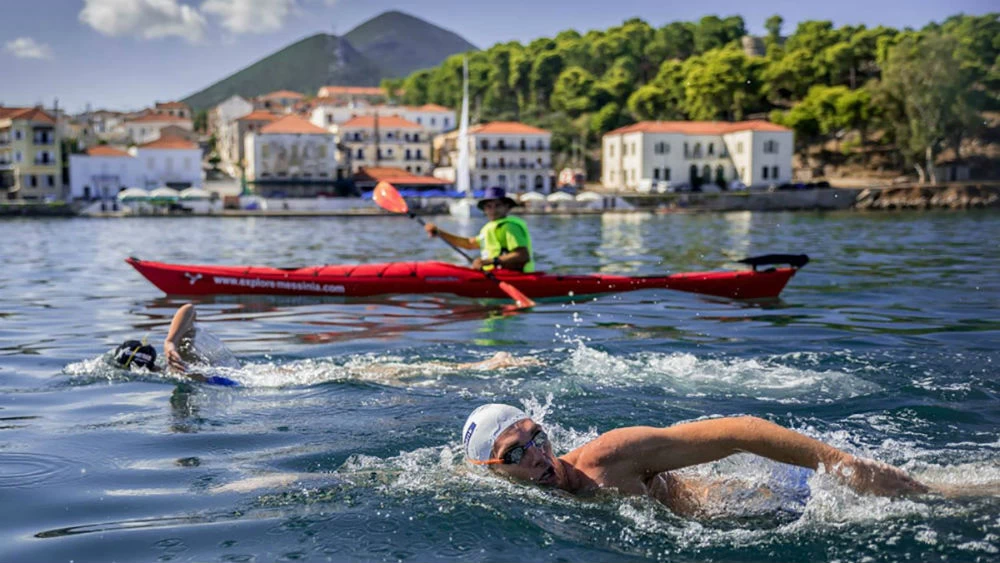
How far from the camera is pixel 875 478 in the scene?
4.41m

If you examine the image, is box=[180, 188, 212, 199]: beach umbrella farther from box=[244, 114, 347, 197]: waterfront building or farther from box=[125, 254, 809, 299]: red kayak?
box=[125, 254, 809, 299]: red kayak

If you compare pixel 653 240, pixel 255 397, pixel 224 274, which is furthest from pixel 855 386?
pixel 653 240

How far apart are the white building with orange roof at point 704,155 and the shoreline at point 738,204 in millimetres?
7971

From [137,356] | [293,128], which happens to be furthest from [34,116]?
[137,356]

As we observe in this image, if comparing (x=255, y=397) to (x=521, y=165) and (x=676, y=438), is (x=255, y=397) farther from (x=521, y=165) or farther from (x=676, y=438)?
(x=521, y=165)

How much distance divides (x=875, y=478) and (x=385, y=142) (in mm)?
88594

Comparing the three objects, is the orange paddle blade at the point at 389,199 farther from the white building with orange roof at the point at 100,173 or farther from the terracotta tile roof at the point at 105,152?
the terracotta tile roof at the point at 105,152

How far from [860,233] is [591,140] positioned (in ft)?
212

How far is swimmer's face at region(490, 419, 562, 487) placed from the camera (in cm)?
454

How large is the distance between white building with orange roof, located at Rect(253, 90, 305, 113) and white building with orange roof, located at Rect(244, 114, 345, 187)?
162ft

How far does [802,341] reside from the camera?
9.95 m

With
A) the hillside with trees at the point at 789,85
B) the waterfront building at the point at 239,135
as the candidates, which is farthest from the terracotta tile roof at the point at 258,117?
the hillside with trees at the point at 789,85

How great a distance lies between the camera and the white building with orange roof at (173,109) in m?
131

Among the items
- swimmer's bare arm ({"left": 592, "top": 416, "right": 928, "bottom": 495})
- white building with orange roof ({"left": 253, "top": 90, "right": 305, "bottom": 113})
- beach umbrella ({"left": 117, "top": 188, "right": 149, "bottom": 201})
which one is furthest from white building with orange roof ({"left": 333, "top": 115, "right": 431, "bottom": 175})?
swimmer's bare arm ({"left": 592, "top": 416, "right": 928, "bottom": 495})
